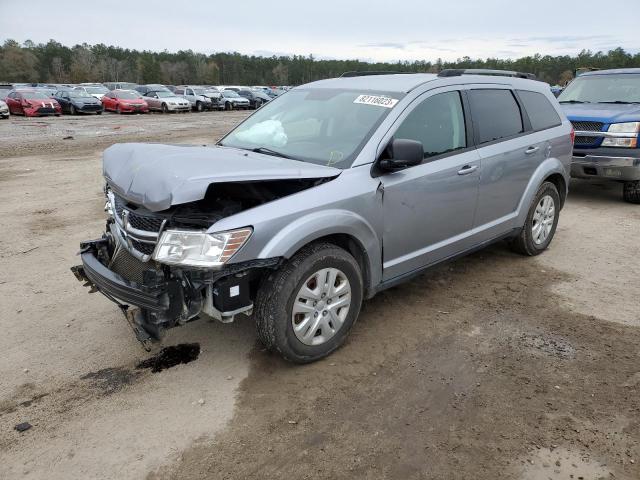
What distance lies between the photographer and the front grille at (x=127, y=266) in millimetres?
3260

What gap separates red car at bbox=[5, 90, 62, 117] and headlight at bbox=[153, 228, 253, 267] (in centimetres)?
2896

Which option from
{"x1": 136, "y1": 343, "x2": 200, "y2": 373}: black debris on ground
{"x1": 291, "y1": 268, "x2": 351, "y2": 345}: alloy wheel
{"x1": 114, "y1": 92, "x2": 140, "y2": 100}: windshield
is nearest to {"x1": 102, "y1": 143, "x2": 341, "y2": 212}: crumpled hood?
{"x1": 291, "y1": 268, "x2": 351, "y2": 345}: alloy wheel

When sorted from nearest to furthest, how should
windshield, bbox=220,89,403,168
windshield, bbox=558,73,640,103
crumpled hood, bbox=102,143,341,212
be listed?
1. crumpled hood, bbox=102,143,341,212
2. windshield, bbox=220,89,403,168
3. windshield, bbox=558,73,640,103

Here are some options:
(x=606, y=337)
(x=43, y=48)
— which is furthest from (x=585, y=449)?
(x=43, y=48)

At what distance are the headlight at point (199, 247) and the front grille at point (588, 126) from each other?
683cm

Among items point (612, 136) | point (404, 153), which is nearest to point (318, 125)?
point (404, 153)

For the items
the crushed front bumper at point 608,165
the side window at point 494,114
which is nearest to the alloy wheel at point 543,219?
the side window at point 494,114

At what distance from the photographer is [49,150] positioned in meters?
14.7

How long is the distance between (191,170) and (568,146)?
14.3ft

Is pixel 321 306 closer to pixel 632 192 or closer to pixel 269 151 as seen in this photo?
pixel 269 151

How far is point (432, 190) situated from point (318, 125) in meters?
1.03

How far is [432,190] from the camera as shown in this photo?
3.93 m

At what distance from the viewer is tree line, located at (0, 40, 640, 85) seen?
270ft

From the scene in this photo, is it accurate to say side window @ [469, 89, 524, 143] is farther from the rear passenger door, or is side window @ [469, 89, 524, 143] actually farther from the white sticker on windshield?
the white sticker on windshield
